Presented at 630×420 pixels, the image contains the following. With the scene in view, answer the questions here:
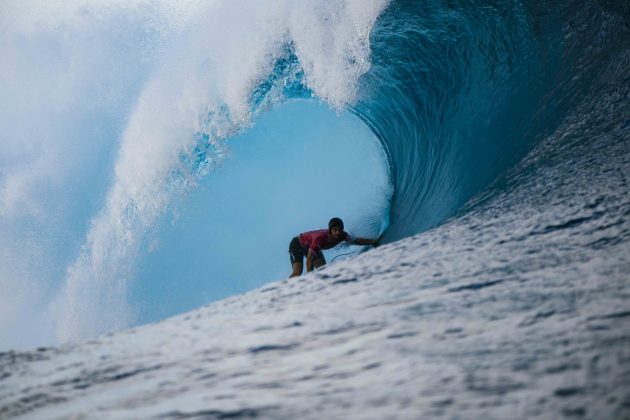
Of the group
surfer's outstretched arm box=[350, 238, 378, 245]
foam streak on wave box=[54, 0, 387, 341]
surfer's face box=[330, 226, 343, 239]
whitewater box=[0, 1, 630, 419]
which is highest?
foam streak on wave box=[54, 0, 387, 341]

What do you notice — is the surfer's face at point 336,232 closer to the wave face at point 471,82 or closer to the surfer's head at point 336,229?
the surfer's head at point 336,229

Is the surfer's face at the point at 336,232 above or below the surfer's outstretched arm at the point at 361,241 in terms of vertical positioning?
above

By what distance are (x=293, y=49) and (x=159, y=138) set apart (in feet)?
7.87

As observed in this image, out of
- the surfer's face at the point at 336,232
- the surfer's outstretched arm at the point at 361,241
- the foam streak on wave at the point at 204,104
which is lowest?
the surfer's outstretched arm at the point at 361,241

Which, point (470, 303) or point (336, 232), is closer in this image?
point (470, 303)

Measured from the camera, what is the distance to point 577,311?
1.18 meters

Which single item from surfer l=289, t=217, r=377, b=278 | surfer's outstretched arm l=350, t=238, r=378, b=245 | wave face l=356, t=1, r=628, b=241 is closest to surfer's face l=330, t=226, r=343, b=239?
surfer l=289, t=217, r=377, b=278

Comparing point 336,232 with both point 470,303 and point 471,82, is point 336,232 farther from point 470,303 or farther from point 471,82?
point 470,303

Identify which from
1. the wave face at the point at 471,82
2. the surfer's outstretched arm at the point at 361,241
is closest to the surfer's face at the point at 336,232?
the surfer's outstretched arm at the point at 361,241

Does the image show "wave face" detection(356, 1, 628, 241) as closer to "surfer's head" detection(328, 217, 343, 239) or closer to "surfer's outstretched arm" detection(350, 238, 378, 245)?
"surfer's outstretched arm" detection(350, 238, 378, 245)

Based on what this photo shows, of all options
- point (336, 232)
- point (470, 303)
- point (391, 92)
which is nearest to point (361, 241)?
point (336, 232)

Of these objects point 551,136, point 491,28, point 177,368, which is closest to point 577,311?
point 177,368

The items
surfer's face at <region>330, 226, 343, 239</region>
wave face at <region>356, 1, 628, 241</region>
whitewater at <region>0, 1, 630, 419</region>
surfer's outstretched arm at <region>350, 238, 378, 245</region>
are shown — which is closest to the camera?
whitewater at <region>0, 1, 630, 419</region>

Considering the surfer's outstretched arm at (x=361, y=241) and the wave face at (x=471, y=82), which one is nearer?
the wave face at (x=471, y=82)
